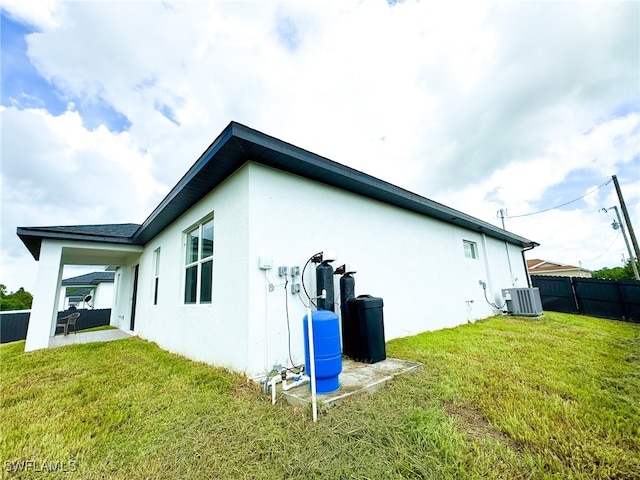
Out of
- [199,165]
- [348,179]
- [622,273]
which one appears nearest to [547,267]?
[622,273]

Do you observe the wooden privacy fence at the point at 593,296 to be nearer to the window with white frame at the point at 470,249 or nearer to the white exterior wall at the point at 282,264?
the window with white frame at the point at 470,249

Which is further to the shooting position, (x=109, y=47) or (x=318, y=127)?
(x=318, y=127)

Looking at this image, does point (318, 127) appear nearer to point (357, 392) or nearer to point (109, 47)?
point (109, 47)

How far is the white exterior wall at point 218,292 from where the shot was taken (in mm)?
3414

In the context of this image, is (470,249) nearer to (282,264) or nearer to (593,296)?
(593,296)

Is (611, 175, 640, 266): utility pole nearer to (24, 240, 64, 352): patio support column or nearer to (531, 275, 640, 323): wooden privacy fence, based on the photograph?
(531, 275, 640, 323): wooden privacy fence

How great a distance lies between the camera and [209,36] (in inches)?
199

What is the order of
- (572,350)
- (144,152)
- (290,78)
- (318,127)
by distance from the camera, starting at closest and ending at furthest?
(572,350) → (290,78) → (318,127) → (144,152)

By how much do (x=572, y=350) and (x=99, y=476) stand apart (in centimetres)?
609

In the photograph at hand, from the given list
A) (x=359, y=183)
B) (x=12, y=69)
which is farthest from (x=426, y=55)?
(x=12, y=69)

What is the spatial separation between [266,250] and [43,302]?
265 inches

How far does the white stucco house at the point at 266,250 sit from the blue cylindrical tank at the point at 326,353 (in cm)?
106

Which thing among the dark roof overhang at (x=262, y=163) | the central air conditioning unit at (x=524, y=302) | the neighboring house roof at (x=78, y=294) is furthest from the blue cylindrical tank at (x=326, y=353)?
the neighboring house roof at (x=78, y=294)

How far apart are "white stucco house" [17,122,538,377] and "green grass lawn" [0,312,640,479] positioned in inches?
36.5
